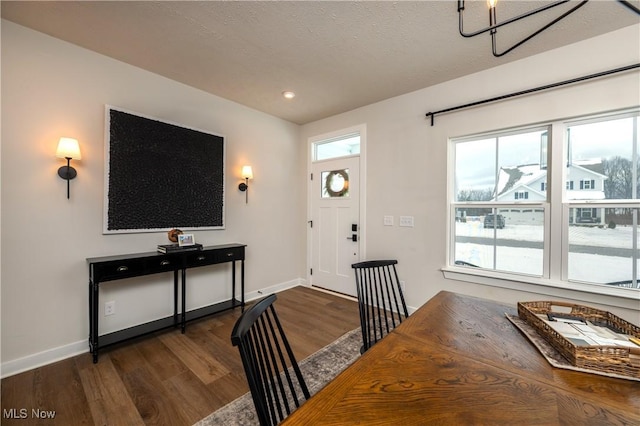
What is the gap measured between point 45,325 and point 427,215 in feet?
12.2

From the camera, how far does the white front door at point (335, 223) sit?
3.70 metres

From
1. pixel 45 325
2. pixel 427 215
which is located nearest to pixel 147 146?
pixel 45 325

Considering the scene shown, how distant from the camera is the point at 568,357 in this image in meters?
0.98

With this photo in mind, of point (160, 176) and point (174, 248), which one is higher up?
point (160, 176)

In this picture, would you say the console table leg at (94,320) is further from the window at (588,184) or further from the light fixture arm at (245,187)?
the window at (588,184)

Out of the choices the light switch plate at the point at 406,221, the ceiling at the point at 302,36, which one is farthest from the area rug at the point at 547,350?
the ceiling at the point at 302,36

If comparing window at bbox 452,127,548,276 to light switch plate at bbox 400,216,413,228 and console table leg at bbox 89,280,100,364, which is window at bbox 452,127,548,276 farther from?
console table leg at bbox 89,280,100,364

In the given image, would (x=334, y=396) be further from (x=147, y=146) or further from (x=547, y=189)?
(x=147, y=146)

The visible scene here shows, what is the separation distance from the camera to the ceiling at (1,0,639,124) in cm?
186

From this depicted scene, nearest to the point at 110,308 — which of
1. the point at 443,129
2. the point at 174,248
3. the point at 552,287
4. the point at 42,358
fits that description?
the point at 42,358

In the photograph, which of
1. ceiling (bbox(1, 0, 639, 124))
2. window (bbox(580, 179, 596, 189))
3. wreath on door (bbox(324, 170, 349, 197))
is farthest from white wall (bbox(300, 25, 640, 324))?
window (bbox(580, 179, 596, 189))

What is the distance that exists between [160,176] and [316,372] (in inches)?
96.1

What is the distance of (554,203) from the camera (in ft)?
7.66

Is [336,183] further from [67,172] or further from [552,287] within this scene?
[67,172]
